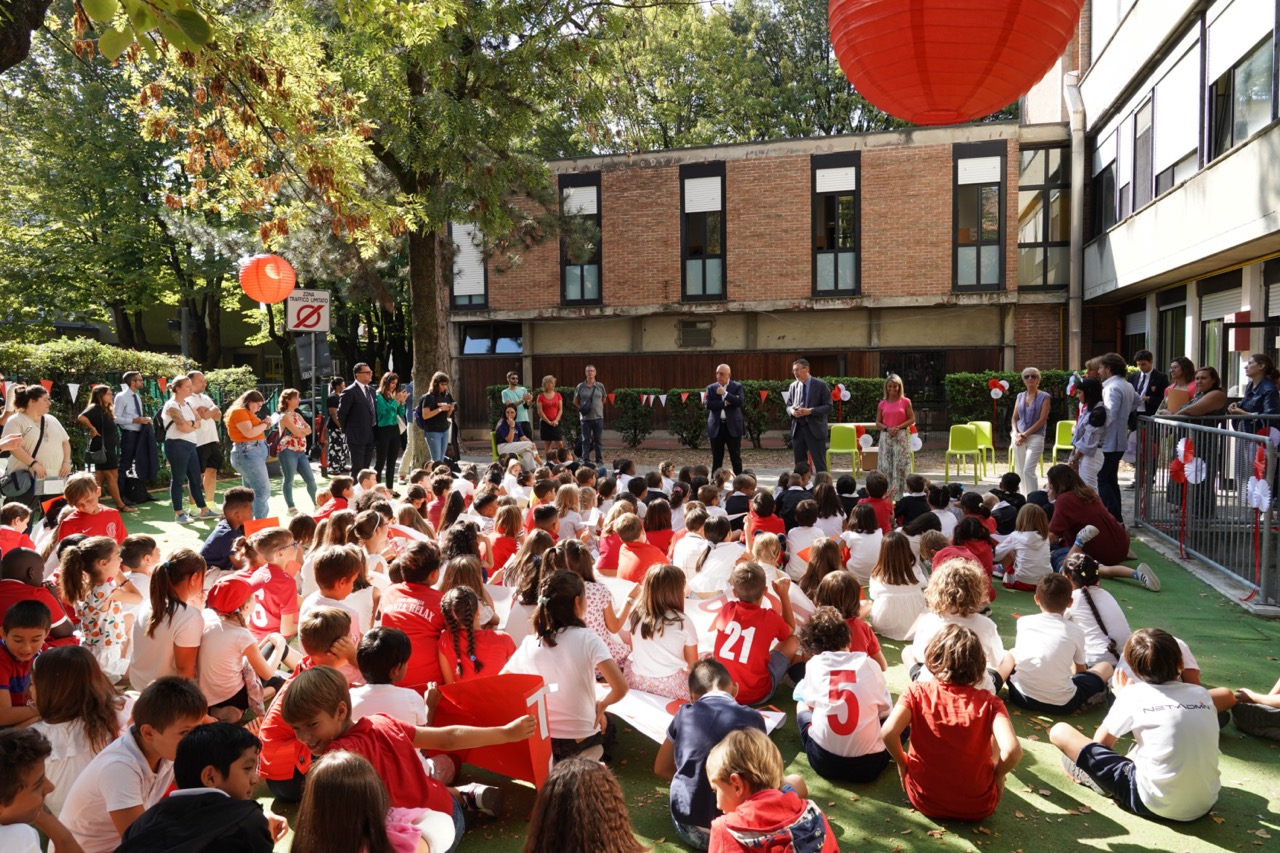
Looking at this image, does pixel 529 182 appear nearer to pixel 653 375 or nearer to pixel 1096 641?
pixel 653 375

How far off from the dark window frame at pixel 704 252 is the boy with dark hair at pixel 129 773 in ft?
67.9

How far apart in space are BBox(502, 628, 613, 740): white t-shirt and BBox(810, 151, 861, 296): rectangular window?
63.3 feet

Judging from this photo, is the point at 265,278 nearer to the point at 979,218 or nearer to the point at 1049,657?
the point at 1049,657

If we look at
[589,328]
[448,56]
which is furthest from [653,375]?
[448,56]

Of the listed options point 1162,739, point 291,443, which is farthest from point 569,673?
point 291,443

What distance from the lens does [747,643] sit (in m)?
4.79

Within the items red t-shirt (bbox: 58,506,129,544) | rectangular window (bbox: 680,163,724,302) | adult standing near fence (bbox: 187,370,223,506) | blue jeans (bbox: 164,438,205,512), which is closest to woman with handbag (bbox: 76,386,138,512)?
blue jeans (bbox: 164,438,205,512)

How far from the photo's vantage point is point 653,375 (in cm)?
2355

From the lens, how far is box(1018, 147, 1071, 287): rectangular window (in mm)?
21234

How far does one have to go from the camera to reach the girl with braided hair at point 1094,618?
502cm

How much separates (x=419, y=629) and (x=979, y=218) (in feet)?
66.2

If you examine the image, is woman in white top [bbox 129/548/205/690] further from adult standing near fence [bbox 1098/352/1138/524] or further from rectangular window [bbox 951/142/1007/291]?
rectangular window [bbox 951/142/1007/291]

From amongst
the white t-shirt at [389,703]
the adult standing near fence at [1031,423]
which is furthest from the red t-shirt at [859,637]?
the adult standing near fence at [1031,423]

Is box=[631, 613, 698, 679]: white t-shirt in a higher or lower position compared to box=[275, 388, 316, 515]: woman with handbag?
lower
